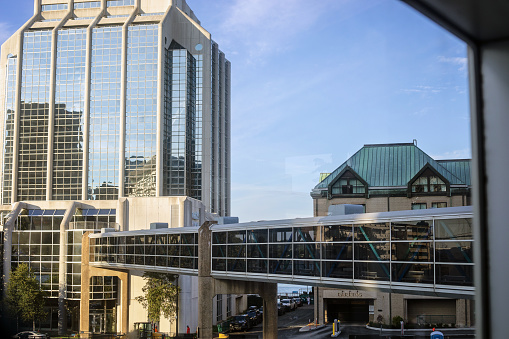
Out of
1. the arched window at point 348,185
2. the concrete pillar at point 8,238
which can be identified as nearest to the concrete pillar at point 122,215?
the concrete pillar at point 8,238

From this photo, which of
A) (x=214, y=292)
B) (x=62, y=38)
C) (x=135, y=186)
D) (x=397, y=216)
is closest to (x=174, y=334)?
(x=214, y=292)

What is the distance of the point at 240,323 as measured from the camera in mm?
49438

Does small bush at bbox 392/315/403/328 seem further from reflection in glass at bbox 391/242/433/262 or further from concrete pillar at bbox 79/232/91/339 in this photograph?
reflection in glass at bbox 391/242/433/262

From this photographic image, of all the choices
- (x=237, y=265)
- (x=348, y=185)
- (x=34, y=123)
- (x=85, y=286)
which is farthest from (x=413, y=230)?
(x=34, y=123)

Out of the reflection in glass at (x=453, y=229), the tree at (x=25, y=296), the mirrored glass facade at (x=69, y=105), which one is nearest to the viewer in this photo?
the reflection in glass at (x=453, y=229)

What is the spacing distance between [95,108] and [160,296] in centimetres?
3163

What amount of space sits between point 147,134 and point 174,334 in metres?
30.0

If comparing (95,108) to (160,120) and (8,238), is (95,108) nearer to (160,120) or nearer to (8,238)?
(160,120)

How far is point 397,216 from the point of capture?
1789cm

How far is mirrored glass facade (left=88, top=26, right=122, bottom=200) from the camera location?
65.6 metres

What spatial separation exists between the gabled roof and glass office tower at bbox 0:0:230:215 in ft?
71.3

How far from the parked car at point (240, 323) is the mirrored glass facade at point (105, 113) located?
76.1ft

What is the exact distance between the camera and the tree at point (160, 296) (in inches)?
1713

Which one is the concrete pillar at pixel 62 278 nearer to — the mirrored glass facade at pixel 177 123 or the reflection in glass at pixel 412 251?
the mirrored glass facade at pixel 177 123
